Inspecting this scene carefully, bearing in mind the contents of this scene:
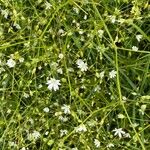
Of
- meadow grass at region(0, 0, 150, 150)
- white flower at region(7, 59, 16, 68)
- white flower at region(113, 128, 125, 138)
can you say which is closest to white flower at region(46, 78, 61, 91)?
meadow grass at region(0, 0, 150, 150)

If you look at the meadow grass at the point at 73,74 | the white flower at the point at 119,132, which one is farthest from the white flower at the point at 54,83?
the white flower at the point at 119,132

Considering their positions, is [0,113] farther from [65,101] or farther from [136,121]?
[136,121]

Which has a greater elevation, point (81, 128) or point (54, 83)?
point (54, 83)

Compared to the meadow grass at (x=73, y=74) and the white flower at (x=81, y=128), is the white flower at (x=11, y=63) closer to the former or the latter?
the meadow grass at (x=73, y=74)

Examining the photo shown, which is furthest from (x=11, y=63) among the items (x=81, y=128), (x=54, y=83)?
(x=81, y=128)

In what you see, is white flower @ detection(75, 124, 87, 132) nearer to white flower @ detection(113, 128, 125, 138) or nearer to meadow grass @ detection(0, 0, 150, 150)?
meadow grass @ detection(0, 0, 150, 150)

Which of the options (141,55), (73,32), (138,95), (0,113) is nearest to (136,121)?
(138,95)

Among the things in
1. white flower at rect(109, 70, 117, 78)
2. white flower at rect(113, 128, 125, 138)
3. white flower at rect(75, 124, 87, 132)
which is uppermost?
white flower at rect(109, 70, 117, 78)

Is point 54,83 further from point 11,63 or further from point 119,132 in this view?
point 119,132

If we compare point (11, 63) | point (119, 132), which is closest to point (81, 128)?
point (119, 132)
